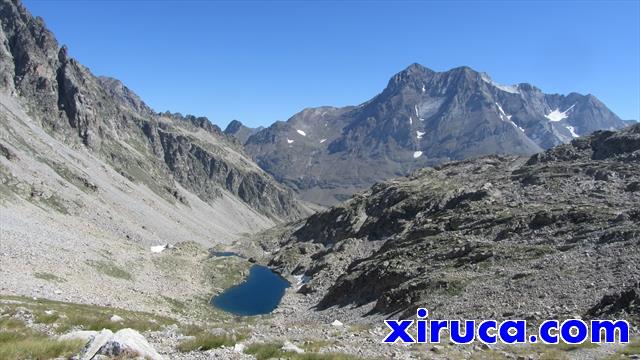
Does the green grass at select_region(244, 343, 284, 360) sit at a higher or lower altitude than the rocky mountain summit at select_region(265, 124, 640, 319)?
lower

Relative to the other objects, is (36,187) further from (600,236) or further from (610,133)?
(610,133)

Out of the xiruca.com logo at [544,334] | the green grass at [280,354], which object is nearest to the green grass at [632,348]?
the xiruca.com logo at [544,334]

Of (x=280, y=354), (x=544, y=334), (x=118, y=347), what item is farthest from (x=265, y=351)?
(x=544, y=334)

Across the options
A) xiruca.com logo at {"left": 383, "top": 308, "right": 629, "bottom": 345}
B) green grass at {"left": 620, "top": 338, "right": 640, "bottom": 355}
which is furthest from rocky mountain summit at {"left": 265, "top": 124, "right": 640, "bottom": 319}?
green grass at {"left": 620, "top": 338, "right": 640, "bottom": 355}

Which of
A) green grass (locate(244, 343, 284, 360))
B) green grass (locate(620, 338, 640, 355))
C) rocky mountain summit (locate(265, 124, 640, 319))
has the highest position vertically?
rocky mountain summit (locate(265, 124, 640, 319))

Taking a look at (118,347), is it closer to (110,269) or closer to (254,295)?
(110,269)

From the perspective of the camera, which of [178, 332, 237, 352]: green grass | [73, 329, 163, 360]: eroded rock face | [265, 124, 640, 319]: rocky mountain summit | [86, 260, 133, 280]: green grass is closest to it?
[73, 329, 163, 360]: eroded rock face

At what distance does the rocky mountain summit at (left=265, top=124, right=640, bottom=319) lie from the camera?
142 ft

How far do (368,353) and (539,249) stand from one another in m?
44.7

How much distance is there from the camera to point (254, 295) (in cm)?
10281

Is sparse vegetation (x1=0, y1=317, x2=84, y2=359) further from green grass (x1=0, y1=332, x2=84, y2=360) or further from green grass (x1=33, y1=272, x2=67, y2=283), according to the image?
green grass (x1=33, y1=272, x2=67, y2=283)

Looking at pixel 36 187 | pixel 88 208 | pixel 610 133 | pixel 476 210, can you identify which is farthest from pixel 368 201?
pixel 36 187

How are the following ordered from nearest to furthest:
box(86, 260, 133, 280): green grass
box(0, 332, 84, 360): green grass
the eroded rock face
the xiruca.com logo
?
the eroded rock face
box(0, 332, 84, 360): green grass
the xiruca.com logo
box(86, 260, 133, 280): green grass

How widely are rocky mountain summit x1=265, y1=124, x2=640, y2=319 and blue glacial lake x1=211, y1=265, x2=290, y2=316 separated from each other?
22.2 feet
